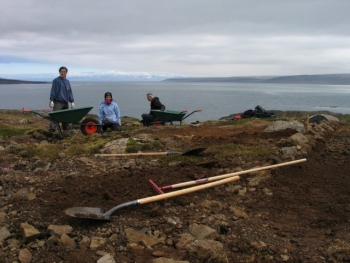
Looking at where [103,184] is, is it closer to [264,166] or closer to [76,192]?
[76,192]

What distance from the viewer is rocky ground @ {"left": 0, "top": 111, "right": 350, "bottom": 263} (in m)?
3.29

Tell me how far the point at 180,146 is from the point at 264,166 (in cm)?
212

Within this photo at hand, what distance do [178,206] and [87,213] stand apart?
1066 millimetres

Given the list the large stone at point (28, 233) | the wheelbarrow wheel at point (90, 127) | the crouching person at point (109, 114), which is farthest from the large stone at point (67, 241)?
the crouching person at point (109, 114)

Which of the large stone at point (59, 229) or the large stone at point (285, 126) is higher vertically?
the large stone at point (285, 126)

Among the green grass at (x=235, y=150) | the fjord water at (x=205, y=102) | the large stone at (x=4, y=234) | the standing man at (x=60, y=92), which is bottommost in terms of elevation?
the fjord water at (x=205, y=102)

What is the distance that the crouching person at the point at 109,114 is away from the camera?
931cm

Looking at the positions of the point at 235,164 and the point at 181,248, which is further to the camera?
the point at 235,164

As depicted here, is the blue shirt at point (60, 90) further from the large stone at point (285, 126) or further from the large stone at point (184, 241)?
the large stone at point (184, 241)

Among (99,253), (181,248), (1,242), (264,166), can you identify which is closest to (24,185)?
(1,242)

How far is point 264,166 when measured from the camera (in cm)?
559

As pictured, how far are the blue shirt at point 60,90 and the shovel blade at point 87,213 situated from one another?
5.81 metres

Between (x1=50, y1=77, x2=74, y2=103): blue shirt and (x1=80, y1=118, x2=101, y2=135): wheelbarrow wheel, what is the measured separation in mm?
804

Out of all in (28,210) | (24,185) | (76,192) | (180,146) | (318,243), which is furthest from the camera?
(180,146)
